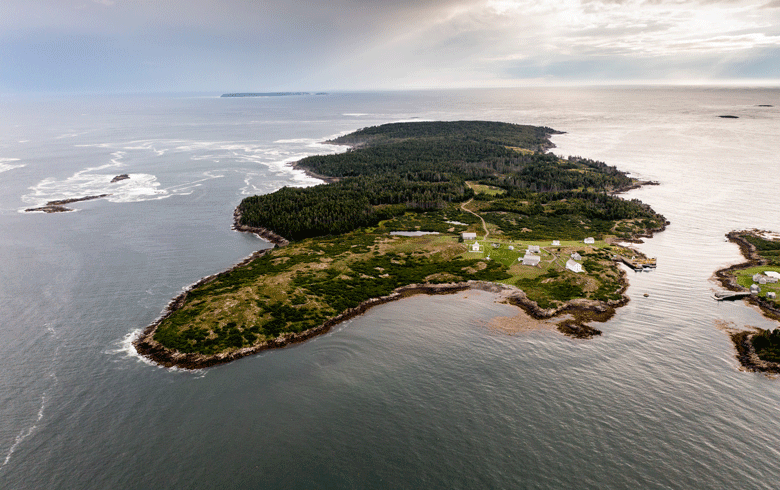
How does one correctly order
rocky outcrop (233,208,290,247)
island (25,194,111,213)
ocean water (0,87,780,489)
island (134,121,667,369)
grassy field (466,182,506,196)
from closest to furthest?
ocean water (0,87,780,489)
island (134,121,667,369)
rocky outcrop (233,208,290,247)
island (25,194,111,213)
grassy field (466,182,506,196)

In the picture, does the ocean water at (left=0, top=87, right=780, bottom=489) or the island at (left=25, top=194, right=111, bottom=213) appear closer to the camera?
the ocean water at (left=0, top=87, right=780, bottom=489)

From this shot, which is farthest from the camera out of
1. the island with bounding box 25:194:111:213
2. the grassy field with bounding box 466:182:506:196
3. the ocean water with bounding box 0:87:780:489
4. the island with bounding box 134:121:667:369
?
the grassy field with bounding box 466:182:506:196

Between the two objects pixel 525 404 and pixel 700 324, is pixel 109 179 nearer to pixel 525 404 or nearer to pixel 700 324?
pixel 525 404

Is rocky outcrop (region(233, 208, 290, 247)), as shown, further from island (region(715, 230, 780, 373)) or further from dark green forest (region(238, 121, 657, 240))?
island (region(715, 230, 780, 373))

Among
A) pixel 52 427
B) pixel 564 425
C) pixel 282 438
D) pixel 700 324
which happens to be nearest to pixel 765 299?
pixel 700 324

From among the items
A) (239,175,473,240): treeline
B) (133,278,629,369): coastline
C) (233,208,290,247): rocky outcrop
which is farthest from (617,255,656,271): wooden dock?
(233,208,290,247): rocky outcrop

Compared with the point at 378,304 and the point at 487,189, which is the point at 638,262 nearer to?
the point at 378,304

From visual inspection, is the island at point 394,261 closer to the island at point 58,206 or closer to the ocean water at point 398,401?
the ocean water at point 398,401

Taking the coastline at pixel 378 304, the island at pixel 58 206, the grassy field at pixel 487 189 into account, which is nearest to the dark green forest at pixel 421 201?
the grassy field at pixel 487 189
